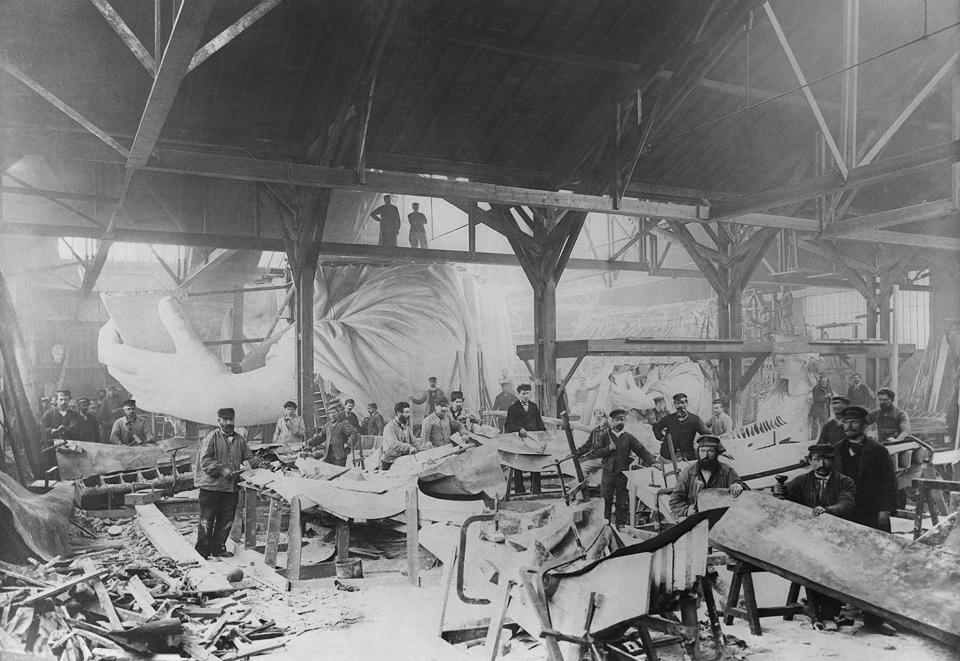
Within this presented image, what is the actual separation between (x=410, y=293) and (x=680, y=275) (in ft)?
16.4

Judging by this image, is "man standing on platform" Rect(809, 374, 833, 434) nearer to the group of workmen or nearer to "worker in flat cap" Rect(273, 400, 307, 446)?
"worker in flat cap" Rect(273, 400, 307, 446)

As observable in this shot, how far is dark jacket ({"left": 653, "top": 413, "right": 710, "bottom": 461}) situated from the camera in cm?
839

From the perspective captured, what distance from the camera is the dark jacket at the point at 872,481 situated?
6.52 m

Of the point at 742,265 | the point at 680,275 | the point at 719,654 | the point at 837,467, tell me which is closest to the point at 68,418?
the point at 719,654

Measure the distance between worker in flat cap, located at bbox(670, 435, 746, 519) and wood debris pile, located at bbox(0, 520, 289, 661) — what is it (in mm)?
4073

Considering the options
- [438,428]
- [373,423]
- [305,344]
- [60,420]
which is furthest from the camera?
[438,428]

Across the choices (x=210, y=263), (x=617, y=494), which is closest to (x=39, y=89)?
(x=210, y=263)

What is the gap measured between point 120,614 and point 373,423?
3.49 m

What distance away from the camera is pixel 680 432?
8.44 meters

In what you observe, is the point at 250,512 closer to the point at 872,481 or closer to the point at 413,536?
the point at 413,536

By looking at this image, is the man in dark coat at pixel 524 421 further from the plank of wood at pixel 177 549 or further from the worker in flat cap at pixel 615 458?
the plank of wood at pixel 177 549

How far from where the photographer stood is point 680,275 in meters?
12.2

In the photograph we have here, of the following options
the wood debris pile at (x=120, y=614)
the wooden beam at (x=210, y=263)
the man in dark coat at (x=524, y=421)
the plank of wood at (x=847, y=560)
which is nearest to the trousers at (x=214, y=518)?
the wood debris pile at (x=120, y=614)

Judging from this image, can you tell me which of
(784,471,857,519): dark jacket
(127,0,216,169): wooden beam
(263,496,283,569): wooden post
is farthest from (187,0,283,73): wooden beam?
(784,471,857,519): dark jacket
